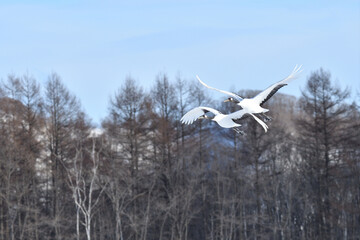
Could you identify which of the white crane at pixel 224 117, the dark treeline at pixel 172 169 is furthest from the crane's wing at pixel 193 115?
the dark treeline at pixel 172 169

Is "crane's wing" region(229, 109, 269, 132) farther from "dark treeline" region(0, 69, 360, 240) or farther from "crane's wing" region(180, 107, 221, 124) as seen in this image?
"dark treeline" region(0, 69, 360, 240)

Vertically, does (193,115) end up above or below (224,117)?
above

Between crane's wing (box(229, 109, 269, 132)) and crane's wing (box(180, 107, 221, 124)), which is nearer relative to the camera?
crane's wing (box(229, 109, 269, 132))

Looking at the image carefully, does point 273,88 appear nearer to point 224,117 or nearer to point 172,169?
point 224,117

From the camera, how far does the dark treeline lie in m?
39.2

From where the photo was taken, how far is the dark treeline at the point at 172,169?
129 feet

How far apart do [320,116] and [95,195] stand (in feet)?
51.1

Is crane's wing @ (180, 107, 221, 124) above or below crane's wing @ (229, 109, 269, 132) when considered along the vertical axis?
above

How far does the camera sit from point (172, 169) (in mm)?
41344

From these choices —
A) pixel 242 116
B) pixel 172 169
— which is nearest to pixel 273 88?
pixel 242 116

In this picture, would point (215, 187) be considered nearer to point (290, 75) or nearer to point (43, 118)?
point (43, 118)

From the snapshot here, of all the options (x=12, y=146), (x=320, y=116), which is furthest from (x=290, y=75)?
(x=12, y=146)

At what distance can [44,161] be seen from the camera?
42031 mm

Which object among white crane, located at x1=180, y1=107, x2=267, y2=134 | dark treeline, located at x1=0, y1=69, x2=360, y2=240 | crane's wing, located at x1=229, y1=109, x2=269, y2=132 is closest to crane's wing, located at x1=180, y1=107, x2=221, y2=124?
white crane, located at x1=180, y1=107, x2=267, y2=134
